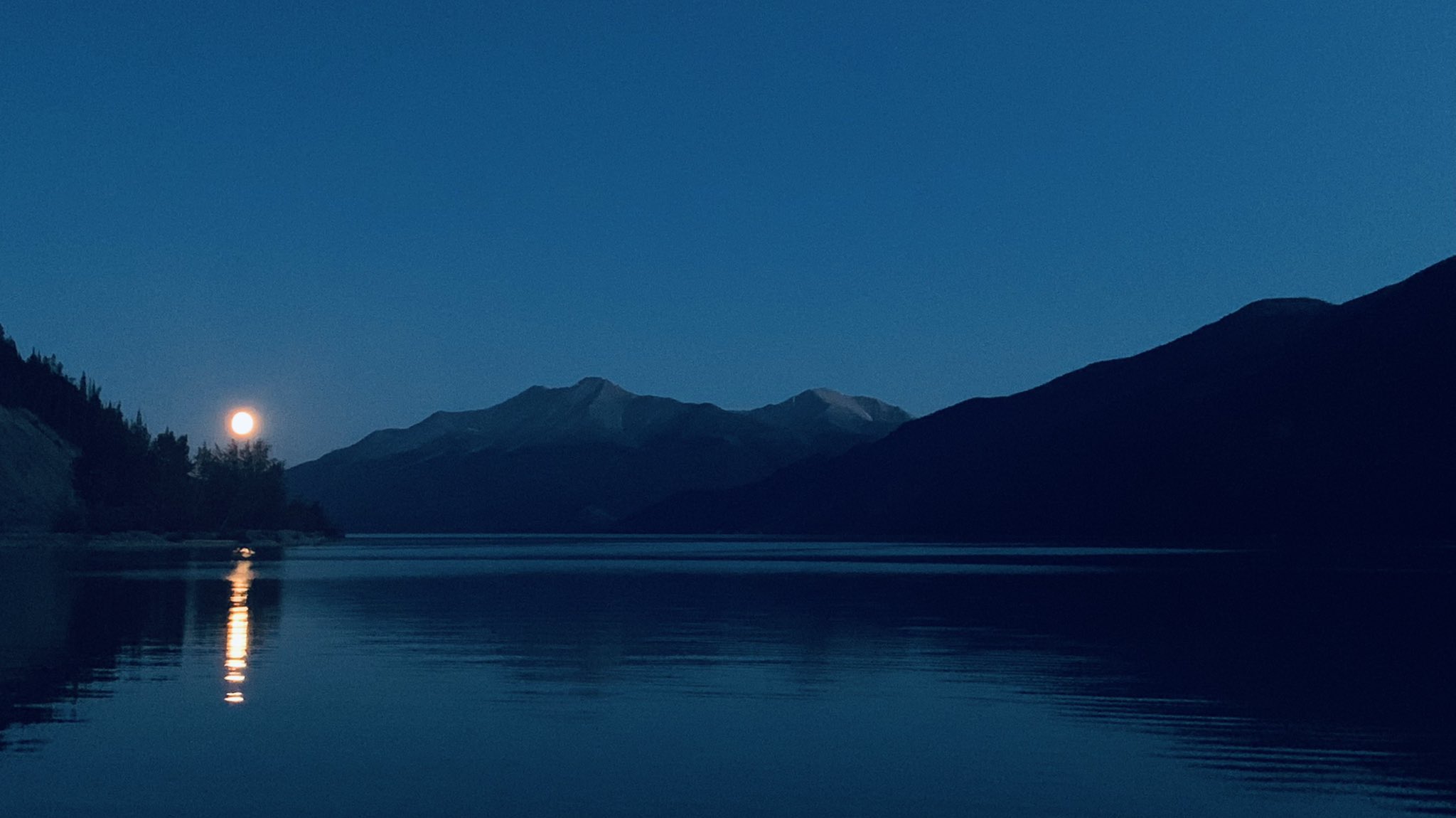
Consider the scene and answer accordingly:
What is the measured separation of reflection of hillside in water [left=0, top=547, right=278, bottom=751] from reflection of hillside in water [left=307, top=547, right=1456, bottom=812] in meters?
6.91

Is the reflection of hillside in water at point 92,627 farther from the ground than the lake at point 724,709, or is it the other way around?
the reflection of hillside in water at point 92,627

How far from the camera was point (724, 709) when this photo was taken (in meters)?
30.6

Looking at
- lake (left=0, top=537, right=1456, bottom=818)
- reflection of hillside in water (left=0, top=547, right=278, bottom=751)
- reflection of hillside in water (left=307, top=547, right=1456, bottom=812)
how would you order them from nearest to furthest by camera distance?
lake (left=0, top=537, right=1456, bottom=818)
reflection of hillside in water (left=307, top=547, right=1456, bottom=812)
reflection of hillside in water (left=0, top=547, right=278, bottom=751)

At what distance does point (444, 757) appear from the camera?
24.2m

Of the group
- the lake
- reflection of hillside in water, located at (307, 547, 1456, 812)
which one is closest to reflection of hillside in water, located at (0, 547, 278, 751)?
the lake

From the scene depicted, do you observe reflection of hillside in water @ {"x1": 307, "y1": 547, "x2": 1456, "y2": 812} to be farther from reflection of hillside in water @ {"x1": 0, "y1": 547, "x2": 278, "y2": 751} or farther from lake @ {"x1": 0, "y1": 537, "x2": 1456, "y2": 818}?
reflection of hillside in water @ {"x1": 0, "y1": 547, "x2": 278, "y2": 751}

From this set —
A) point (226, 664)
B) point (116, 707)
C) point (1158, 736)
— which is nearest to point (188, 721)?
point (116, 707)

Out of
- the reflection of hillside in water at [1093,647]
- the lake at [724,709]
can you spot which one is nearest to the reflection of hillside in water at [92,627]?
the lake at [724,709]

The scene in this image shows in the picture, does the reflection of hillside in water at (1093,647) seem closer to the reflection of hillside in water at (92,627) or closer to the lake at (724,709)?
the lake at (724,709)

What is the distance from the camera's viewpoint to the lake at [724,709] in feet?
69.2

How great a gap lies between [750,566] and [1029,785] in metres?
124

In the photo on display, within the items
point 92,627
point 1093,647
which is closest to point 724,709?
point 1093,647

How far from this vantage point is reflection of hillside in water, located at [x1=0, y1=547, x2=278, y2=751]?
1264 inches

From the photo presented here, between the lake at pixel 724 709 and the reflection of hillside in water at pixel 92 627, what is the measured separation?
25cm
